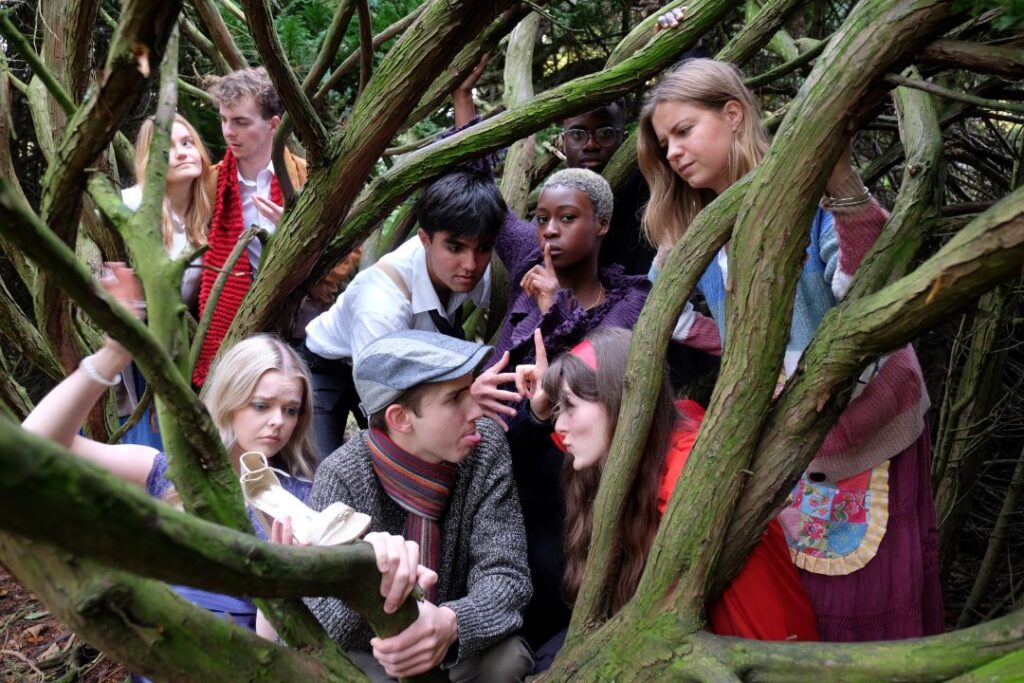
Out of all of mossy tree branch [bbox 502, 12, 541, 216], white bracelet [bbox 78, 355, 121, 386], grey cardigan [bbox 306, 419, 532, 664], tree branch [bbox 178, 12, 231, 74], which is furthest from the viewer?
tree branch [bbox 178, 12, 231, 74]

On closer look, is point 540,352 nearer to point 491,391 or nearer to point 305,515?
point 491,391

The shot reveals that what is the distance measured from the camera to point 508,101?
3934 millimetres

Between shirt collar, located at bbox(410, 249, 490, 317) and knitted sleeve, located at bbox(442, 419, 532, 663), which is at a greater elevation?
shirt collar, located at bbox(410, 249, 490, 317)

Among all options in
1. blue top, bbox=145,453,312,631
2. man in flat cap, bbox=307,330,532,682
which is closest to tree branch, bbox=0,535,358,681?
man in flat cap, bbox=307,330,532,682

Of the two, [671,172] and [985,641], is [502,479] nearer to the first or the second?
[671,172]

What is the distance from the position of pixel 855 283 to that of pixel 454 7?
1037 mm

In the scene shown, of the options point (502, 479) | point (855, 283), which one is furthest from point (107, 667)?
point (855, 283)

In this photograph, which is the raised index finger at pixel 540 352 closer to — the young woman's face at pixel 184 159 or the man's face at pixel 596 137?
the man's face at pixel 596 137

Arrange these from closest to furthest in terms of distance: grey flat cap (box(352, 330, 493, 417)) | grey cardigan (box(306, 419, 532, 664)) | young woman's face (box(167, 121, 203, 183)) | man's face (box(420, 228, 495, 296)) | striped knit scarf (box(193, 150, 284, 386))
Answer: grey cardigan (box(306, 419, 532, 664))
grey flat cap (box(352, 330, 493, 417))
man's face (box(420, 228, 495, 296))
striped knit scarf (box(193, 150, 284, 386))
young woman's face (box(167, 121, 203, 183))

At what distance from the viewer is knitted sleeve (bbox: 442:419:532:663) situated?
2053 millimetres

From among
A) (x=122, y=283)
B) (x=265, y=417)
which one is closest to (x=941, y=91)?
(x=122, y=283)

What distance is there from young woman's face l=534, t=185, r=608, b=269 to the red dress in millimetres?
994

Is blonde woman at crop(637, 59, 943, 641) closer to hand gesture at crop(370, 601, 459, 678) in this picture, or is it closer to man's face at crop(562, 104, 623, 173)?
hand gesture at crop(370, 601, 459, 678)

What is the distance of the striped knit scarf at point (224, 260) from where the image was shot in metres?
3.09
